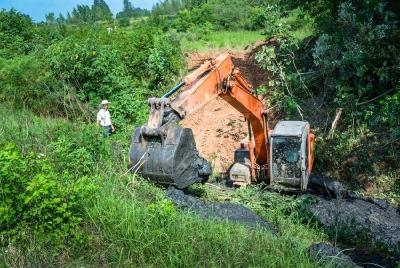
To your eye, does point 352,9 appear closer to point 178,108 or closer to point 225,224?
point 178,108

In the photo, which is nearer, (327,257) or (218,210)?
(327,257)

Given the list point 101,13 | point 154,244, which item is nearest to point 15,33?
point 154,244

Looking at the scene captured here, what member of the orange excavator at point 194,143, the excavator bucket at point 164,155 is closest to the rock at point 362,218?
the orange excavator at point 194,143

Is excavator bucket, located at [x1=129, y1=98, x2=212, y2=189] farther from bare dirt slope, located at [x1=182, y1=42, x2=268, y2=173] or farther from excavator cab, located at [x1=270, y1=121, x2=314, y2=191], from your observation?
bare dirt slope, located at [x1=182, y1=42, x2=268, y2=173]

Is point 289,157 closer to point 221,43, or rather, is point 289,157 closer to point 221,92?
point 221,92

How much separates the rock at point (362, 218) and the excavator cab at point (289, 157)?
0.52 metres

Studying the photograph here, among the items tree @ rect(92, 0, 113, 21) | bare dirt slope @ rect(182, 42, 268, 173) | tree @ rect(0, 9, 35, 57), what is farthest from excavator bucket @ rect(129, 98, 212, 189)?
tree @ rect(92, 0, 113, 21)

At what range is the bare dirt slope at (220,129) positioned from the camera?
13461mm

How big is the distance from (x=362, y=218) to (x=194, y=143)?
2.94 metres

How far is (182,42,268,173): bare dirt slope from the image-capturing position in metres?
13.5

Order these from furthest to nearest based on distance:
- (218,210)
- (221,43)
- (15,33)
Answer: (15,33) < (221,43) < (218,210)

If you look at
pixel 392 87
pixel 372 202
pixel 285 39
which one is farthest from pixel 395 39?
pixel 372 202

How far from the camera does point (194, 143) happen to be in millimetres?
7828

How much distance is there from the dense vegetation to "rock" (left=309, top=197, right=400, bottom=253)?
0.37m
